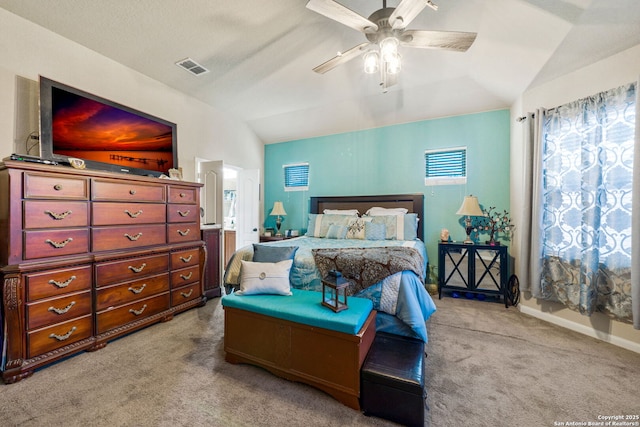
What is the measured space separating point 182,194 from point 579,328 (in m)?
4.49

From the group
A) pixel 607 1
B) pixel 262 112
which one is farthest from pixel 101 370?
pixel 607 1

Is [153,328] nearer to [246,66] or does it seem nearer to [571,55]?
[246,66]

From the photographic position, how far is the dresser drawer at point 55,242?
1.94m

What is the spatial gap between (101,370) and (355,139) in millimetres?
4510

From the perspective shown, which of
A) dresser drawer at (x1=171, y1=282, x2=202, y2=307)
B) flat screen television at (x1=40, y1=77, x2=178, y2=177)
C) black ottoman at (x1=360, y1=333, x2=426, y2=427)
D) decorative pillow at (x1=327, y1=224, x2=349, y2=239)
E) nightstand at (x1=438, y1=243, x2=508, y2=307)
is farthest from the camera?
decorative pillow at (x1=327, y1=224, x2=349, y2=239)

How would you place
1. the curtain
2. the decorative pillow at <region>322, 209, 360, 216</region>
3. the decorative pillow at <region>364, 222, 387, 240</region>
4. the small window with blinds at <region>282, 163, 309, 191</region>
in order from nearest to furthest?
the curtain → the decorative pillow at <region>364, 222, 387, 240</region> → the decorative pillow at <region>322, 209, 360, 216</region> → the small window with blinds at <region>282, 163, 309, 191</region>

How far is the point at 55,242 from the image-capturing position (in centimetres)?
207

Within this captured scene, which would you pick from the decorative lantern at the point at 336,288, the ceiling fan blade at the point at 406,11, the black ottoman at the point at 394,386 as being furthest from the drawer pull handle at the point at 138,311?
the ceiling fan blade at the point at 406,11

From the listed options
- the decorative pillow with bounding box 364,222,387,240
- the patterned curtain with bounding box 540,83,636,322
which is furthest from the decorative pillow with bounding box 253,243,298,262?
the patterned curtain with bounding box 540,83,636,322

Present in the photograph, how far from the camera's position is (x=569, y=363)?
2086 millimetres

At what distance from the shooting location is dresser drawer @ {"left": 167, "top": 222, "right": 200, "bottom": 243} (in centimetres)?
298

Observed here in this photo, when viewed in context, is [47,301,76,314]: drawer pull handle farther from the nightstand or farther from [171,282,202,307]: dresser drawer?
the nightstand

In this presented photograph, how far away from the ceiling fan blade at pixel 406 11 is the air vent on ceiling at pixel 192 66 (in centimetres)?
253

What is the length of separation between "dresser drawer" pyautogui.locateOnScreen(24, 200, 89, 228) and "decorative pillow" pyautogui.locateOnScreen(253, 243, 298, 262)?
57.7 inches
